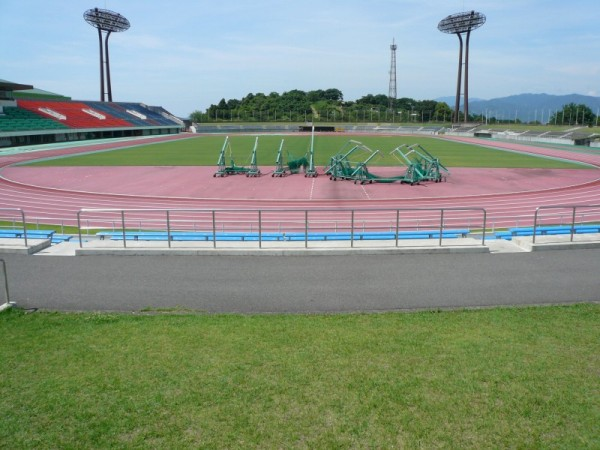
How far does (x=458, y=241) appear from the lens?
1309cm

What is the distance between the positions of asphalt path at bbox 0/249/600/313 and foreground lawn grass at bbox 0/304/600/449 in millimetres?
962

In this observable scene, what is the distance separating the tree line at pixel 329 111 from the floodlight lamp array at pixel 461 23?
774 inches

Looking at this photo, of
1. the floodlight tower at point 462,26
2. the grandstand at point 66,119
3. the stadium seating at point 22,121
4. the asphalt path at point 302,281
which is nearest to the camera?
the asphalt path at point 302,281

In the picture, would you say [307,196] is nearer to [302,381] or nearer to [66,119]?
[302,381]

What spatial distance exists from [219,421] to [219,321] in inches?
114

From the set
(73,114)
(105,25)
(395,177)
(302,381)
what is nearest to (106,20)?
(105,25)

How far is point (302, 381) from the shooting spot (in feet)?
19.6

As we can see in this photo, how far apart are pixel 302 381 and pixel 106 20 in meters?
106

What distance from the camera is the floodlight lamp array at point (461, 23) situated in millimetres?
96875

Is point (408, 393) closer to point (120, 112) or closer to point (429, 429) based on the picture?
point (429, 429)

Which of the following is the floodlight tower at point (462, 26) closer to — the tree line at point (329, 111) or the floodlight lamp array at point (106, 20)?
the tree line at point (329, 111)

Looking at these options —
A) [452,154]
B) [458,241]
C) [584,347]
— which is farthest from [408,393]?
[452,154]

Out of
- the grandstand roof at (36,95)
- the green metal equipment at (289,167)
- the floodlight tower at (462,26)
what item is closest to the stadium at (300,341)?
the green metal equipment at (289,167)

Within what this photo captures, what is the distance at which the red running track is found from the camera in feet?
75.5
